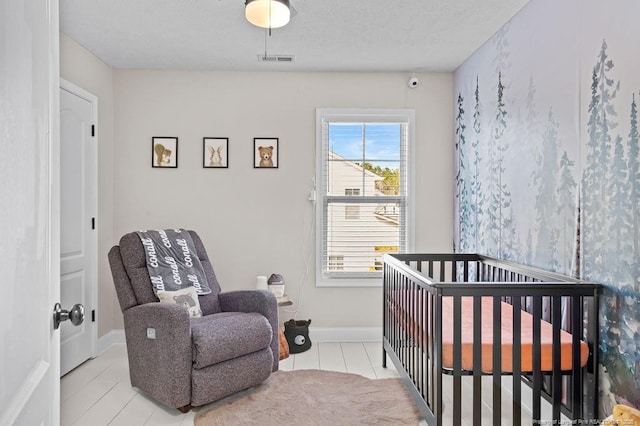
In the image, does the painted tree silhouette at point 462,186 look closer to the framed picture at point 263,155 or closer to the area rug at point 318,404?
the area rug at point 318,404

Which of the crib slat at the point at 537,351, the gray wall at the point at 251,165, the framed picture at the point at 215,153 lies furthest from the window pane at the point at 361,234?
the crib slat at the point at 537,351

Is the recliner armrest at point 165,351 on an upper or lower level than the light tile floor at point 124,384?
upper

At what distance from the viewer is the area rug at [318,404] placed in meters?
2.57

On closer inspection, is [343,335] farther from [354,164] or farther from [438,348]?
[438,348]

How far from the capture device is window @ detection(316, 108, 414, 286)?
13.7 feet

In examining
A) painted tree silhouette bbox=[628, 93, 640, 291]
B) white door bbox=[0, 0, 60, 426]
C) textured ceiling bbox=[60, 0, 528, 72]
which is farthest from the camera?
textured ceiling bbox=[60, 0, 528, 72]

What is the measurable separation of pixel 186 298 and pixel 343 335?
5.27 ft

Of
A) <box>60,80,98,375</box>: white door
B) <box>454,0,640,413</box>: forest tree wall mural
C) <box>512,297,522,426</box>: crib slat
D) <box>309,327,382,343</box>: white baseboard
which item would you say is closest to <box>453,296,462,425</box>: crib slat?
<box>512,297,522,426</box>: crib slat

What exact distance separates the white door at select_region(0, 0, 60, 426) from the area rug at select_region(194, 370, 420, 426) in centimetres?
167

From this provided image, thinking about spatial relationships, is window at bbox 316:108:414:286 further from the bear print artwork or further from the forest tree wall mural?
the forest tree wall mural

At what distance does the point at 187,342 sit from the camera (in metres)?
2.65

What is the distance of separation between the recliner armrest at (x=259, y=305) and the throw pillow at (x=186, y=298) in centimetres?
24

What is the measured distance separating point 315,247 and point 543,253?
200 cm

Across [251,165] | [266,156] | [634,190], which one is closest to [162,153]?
[251,165]
